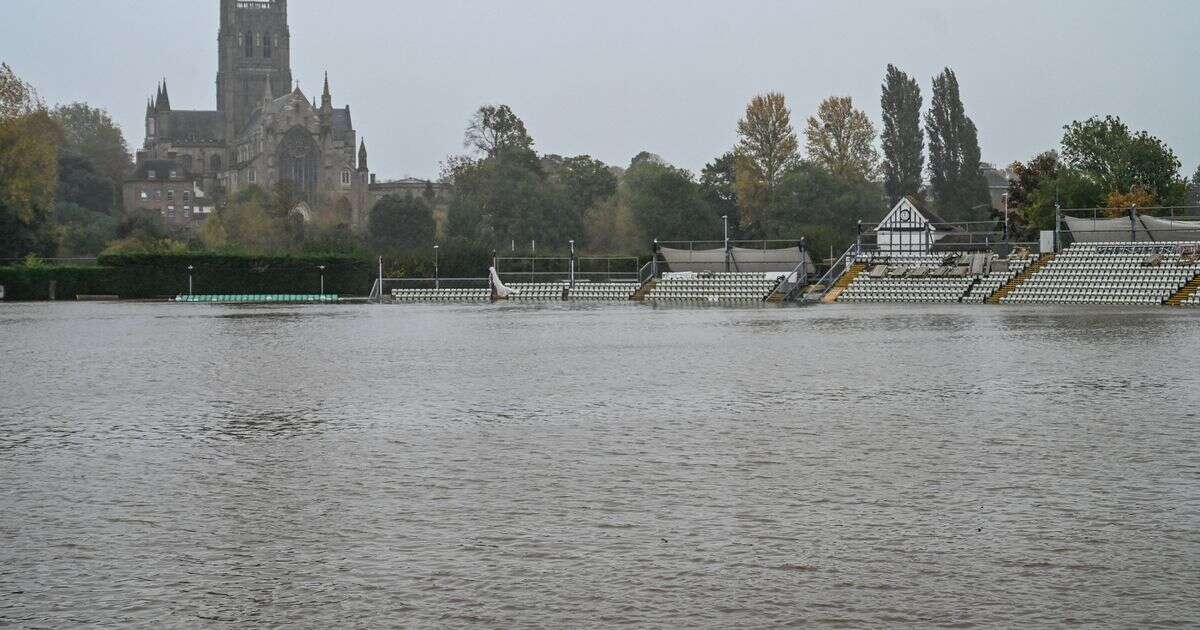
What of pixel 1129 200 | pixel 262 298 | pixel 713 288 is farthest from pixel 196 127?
pixel 1129 200

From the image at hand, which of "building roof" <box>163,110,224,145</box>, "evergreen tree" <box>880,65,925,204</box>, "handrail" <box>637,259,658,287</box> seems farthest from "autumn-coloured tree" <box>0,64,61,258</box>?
"building roof" <box>163,110,224,145</box>

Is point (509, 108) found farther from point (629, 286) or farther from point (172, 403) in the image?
point (172, 403)

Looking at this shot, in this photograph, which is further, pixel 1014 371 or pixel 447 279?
pixel 447 279

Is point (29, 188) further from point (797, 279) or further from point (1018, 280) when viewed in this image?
point (1018, 280)

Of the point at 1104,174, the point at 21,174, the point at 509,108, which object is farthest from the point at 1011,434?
the point at 509,108

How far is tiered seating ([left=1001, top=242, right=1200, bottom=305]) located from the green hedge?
40.1 meters

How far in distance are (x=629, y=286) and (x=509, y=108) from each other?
50168 millimetres

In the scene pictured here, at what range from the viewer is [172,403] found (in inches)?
667

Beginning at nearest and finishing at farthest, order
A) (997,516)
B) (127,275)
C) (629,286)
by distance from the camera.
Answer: (997,516) → (629,286) → (127,275)

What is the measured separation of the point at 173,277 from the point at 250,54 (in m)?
121

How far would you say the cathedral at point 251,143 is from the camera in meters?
156

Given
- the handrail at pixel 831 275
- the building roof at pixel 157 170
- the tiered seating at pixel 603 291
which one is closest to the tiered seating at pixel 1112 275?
the handrail at pixel 831 275

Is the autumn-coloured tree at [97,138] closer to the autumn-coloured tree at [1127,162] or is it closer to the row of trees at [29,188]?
the row of trees at [29,188]

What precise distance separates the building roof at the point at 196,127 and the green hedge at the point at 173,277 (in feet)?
368
